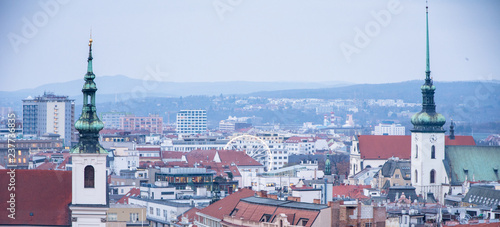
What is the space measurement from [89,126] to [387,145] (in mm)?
90650

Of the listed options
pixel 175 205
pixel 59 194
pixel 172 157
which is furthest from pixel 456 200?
pixel 172 157

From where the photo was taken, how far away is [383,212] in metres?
A: 60.1

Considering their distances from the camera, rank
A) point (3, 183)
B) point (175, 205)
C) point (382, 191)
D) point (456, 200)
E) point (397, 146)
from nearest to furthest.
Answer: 1. point (3, 183)
2. point (175, 205)
3. point (456, 200)
4. point (382, 191)
5. point (397, 146)

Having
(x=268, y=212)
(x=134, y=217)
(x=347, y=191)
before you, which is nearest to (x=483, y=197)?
(x=347, y=191)

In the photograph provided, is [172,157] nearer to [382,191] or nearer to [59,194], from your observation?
[382,191]

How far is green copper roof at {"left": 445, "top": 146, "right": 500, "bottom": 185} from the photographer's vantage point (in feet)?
381

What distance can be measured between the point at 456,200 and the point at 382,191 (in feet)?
41.7

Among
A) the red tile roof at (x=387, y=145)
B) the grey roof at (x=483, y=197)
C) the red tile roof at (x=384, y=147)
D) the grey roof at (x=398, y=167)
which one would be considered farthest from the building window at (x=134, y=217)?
the red tile roof at (x=384, y=147)

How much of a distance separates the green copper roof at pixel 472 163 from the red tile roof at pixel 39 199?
65.0 meters

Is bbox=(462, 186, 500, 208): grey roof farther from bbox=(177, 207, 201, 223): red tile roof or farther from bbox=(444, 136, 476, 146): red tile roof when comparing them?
bbox=(444, 136, 476, 146): red tile roof

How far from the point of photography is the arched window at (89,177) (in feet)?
169

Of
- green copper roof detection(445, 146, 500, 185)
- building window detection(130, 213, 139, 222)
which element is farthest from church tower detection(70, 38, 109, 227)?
green copper roof detection(445, 146, 500, 185)

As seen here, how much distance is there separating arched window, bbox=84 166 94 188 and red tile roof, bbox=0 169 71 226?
2.28 m

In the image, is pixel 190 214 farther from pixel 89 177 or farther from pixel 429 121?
pixel 429 121
